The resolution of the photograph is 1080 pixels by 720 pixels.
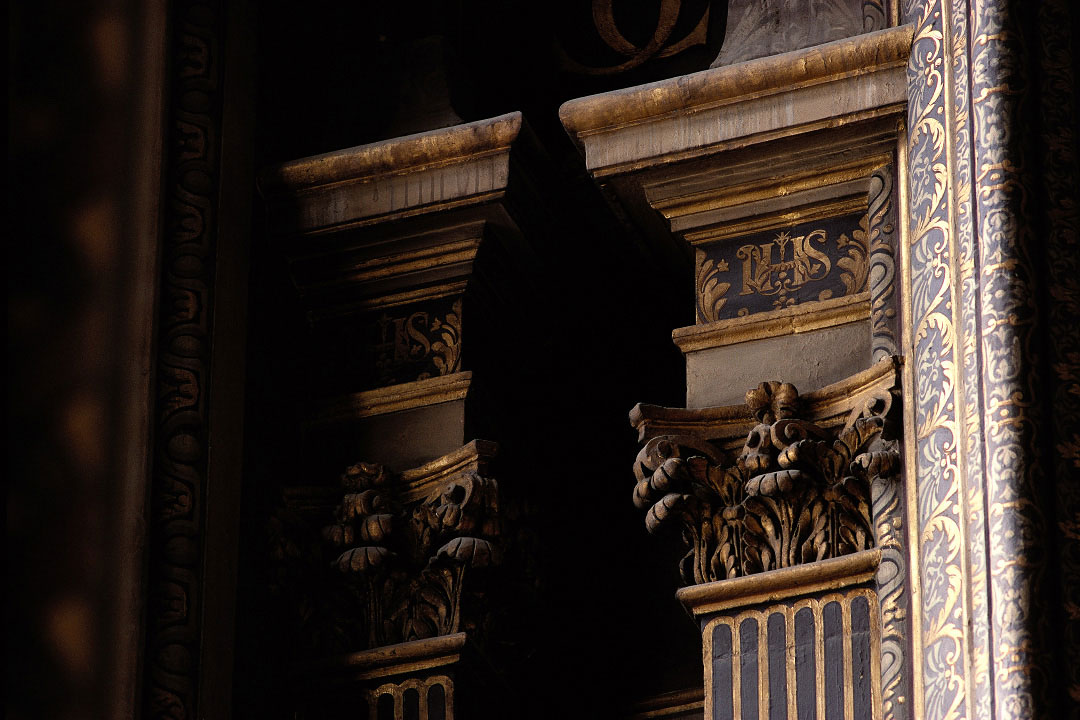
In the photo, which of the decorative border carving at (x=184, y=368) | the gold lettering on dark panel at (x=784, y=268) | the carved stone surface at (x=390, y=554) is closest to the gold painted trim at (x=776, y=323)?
the gold lettering on dark panel at (x=784, y=268)

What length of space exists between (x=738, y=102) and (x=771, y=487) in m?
0.69

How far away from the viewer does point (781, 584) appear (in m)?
4.08

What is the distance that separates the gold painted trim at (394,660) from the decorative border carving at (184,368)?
0.24m

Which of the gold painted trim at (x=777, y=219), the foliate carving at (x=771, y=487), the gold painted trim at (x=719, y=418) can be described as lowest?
the foliate carving at (x=771, y=487)

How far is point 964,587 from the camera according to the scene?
380 cm

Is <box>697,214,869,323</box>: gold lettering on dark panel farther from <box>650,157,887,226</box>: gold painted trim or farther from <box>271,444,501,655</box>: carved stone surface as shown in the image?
<box>271,444,501,655</box>: carved stone surface

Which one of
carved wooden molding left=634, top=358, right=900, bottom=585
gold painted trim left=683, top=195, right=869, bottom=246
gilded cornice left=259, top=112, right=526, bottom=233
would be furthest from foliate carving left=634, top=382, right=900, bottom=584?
gilded cornice left=259, top=112, right=526, bottom=233

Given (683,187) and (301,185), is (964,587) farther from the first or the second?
(301,185)

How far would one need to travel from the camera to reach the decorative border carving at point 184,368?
4352 mm

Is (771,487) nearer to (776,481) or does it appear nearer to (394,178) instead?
(776,481)

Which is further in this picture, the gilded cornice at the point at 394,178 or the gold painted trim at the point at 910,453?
the gilded cornice at the point at 394,178

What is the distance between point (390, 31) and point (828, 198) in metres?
1.05

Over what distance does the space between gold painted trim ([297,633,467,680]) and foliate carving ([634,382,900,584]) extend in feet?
1.36

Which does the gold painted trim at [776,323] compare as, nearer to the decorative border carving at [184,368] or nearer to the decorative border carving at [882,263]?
the decorative border carving at [882,263]
